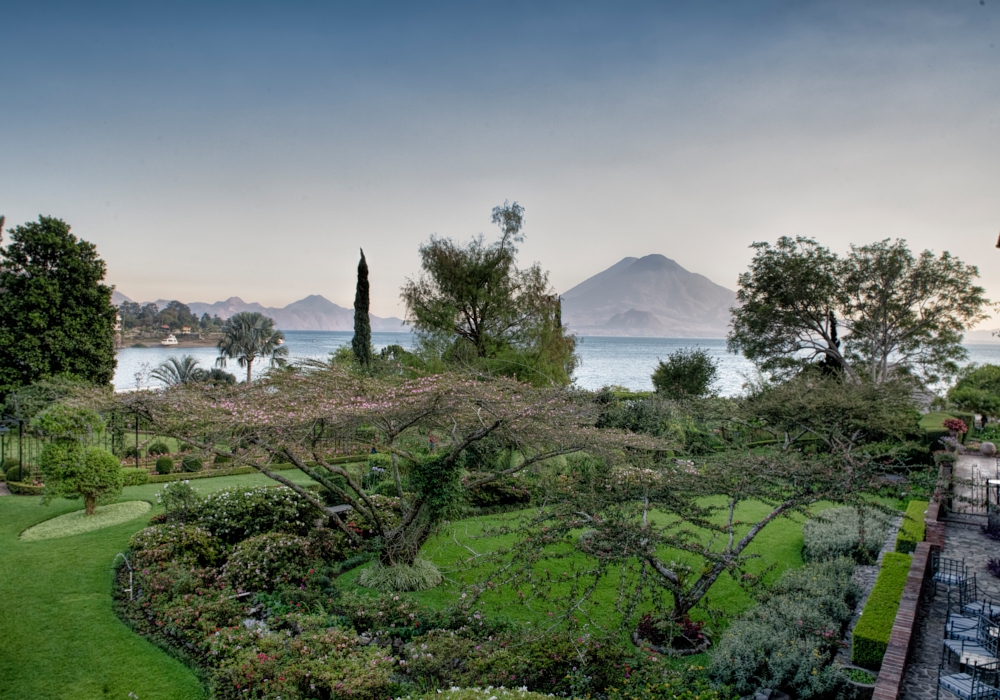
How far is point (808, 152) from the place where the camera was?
59.4ft

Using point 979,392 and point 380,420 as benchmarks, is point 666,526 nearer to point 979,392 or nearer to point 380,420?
point 380,420

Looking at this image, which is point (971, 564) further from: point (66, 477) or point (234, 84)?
point (234, 84)

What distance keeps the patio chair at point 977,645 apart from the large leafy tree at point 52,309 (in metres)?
24.2

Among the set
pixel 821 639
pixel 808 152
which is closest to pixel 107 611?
pixel 821 639

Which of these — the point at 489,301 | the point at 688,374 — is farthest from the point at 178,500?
the point at 688,374

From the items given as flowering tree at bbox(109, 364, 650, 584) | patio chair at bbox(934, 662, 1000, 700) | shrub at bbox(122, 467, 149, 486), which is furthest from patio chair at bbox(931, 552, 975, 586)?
shrub at bbox(122, 467, 149, 486)

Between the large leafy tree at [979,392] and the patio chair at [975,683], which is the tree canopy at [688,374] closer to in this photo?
the large leafy tree at [979,392]

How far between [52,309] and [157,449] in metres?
6.59

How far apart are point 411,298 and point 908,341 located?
78.7ft

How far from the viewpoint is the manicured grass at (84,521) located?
444 inches

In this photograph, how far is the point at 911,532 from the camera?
35.4ft

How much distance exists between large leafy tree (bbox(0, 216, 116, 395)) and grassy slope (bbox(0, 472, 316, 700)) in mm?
10661

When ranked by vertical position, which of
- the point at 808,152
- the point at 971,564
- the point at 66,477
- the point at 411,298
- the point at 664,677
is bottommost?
the point at 971,564

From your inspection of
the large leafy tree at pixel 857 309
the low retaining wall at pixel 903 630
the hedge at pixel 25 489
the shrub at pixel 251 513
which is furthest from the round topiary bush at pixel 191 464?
the large leafy tree at pixel 857 309
